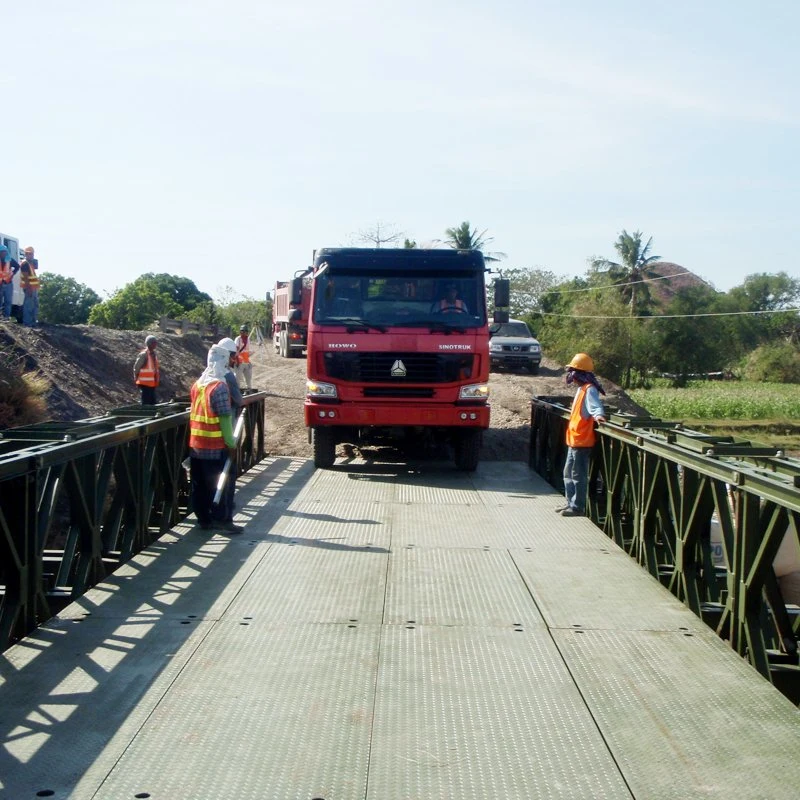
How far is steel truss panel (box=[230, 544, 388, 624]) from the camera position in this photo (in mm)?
6375

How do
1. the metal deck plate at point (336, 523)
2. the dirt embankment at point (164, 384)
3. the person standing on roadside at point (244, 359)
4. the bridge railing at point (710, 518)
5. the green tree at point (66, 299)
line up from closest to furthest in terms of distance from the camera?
the bridge railing at point (710, 518) < the metal deck plate at point (336, 523) < the dirt embankment at point (164, 384) < the person standing on roadside at point (244, 359) < the green tree at point (66, 299)

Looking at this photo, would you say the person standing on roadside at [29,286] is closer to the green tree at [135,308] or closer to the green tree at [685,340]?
the green tree at [135,308]

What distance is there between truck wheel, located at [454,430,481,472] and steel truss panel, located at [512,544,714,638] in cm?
476

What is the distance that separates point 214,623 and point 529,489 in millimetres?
6659

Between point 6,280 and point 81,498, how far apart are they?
54.8 ft

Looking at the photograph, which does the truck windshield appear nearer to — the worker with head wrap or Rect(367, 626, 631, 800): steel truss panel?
the worker with head wrap

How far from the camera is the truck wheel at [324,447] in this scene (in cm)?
1335

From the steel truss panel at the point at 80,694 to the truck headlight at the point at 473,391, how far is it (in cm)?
693

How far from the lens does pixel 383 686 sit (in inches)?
198

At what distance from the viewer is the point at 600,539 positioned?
9047mm

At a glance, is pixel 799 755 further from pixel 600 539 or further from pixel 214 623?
pixel 600 539

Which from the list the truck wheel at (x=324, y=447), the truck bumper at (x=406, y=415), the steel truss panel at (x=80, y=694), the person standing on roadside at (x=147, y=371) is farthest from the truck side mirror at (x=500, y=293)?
the steel truss panel at (x=80, y=694)

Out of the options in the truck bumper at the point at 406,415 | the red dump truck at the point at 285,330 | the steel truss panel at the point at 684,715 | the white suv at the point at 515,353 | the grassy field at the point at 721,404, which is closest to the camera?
the steel truss panel at the point at 684,715

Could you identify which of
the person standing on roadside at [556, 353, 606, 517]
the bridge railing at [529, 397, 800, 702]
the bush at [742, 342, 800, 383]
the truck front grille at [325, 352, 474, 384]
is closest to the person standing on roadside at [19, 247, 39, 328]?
the truck front grille at [325, 352, 474, 384]
